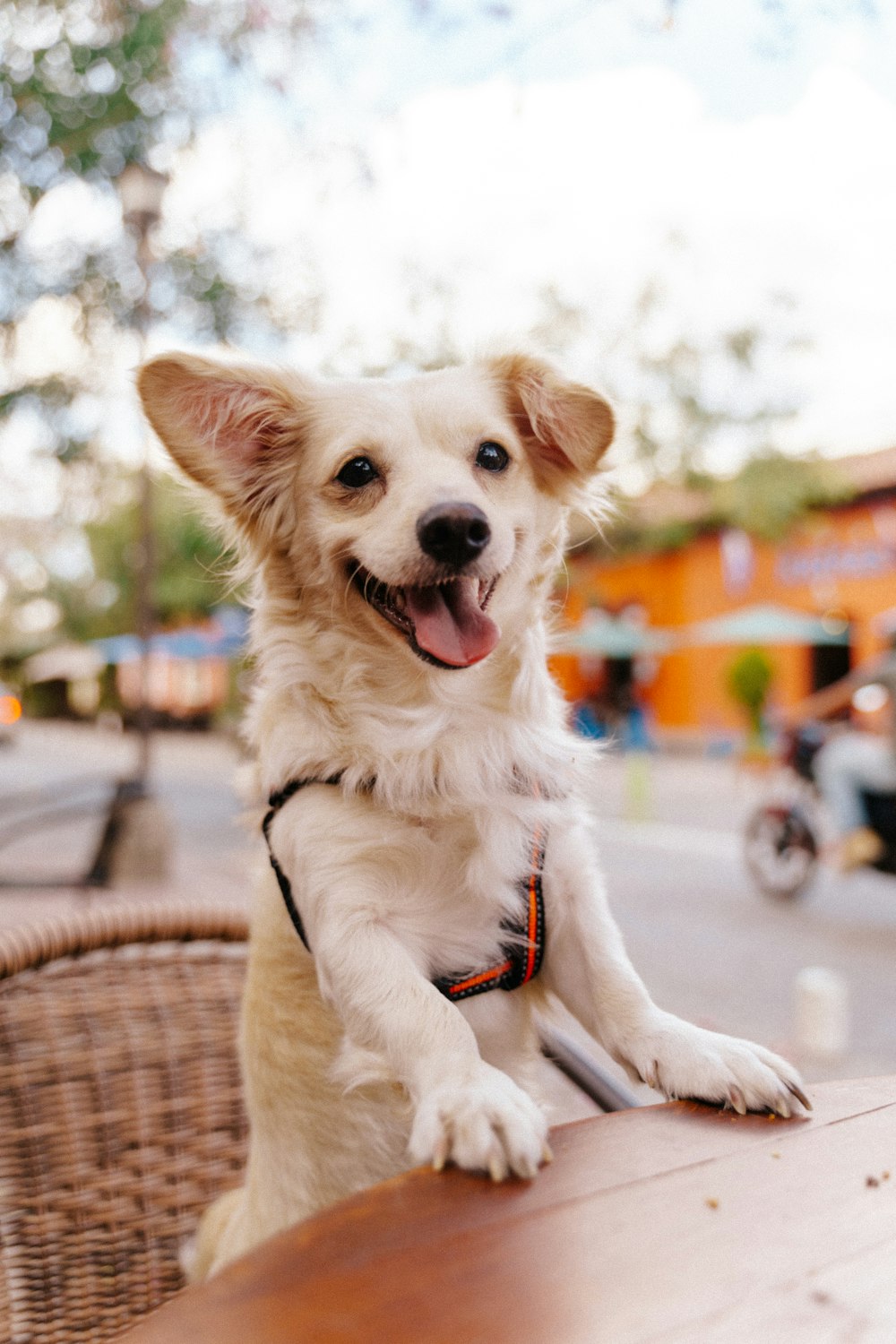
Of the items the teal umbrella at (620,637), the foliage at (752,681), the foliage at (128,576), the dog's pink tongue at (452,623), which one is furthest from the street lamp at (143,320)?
the teal umbrella at (620,637)

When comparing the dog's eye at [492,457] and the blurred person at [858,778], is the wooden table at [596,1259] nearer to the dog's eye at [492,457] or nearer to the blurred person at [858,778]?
the dog's eye at [492,457]

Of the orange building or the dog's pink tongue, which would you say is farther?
the orange building

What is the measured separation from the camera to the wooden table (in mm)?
A: 756

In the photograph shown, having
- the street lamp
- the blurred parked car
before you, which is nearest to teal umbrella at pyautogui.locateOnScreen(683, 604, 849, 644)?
the street lamp

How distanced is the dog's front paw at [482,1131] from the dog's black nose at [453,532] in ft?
2.58

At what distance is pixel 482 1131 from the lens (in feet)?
3.33

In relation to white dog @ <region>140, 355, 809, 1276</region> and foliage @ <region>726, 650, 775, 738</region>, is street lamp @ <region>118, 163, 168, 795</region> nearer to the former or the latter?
white dog @ <region>140, 355, 809, 1276</region>

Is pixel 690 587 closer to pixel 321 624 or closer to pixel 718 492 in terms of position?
pixel 718 492

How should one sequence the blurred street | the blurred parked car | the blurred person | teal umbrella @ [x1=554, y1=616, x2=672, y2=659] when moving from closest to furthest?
the blurred street, the blurred person, teal umbrella @ [x1=554, y1=616, x2=672, y2=659], the blurred parked car

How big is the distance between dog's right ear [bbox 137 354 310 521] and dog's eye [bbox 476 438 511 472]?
0.33 meters

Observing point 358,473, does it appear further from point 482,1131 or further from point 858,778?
point 858,778

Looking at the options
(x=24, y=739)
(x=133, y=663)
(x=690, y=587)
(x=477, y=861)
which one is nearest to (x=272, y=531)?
(x=477, y=861)

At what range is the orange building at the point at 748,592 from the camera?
1962 centimetres

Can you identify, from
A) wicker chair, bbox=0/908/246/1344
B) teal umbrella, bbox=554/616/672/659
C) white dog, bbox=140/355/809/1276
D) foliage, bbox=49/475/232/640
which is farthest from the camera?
teal umbrella, bbox=554/616/672/659
